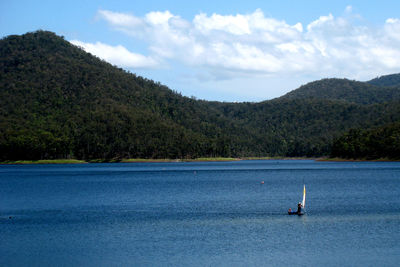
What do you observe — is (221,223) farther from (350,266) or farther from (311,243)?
(350,266)

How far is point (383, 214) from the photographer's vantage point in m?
59.5

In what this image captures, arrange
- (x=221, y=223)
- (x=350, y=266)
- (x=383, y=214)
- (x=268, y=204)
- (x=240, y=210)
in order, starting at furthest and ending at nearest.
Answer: (x=268, y=204)
(x=240, y=210)
(x=383, y=214)
(x=221, y=223)
(x=350, y=266)

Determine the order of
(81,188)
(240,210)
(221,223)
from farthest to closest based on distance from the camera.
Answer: (81,188) → (240,210) → (221,223)

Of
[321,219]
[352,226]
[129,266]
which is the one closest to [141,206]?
[321,219]

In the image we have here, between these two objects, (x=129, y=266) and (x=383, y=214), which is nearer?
(x=129, y=266)

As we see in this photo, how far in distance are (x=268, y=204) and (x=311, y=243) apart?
28.4m

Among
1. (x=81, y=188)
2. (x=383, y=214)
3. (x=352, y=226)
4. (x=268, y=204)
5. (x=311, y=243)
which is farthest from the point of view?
(x=81, y=188)

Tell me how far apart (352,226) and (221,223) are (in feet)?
43.0

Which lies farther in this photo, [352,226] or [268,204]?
[268,204]

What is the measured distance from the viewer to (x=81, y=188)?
4104 inches

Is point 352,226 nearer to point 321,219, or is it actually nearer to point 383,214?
point 321,219

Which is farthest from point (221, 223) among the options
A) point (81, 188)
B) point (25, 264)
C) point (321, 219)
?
point (81, 188)

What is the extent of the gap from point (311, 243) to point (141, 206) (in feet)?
110

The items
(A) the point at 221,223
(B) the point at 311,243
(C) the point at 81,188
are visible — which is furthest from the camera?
(C) the point at 81,188
